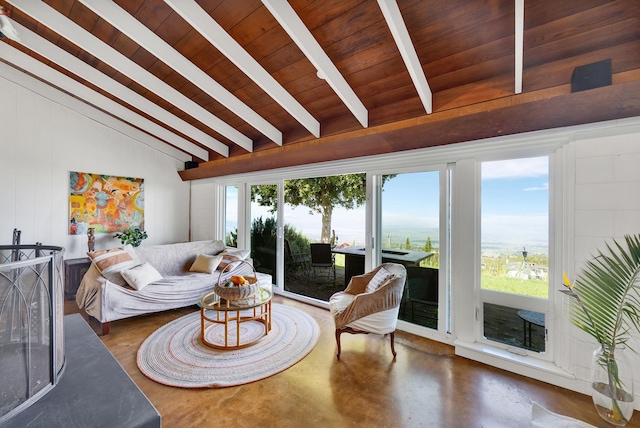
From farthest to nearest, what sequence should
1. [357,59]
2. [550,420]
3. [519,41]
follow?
[357,59]
[550,420]
[519,41]

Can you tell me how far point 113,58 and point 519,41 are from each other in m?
3.45

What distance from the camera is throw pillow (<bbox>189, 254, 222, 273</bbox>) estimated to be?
12.9ft

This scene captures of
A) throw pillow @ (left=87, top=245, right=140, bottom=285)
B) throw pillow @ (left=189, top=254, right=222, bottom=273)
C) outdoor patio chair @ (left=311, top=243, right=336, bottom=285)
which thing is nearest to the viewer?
throw pillow @ (left=87, top=245, right=140, bottom=285)

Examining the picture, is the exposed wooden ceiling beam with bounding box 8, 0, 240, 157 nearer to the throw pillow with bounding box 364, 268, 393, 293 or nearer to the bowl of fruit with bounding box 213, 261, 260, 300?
the bowl of fruit with bounding box 213, 261, 260, 300

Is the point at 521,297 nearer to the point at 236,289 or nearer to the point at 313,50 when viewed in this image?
the point at 236,289

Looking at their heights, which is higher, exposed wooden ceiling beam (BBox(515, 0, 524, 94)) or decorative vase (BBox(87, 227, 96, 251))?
exposed wooden ceiling beam (BBox(515, 0, 524, 94))

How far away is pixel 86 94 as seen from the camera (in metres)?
3.49

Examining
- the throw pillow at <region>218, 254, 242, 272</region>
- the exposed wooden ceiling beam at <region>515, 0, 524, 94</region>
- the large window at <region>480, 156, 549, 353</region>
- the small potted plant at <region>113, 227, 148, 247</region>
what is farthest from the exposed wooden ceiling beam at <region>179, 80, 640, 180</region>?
the small potted plant at <region>113, 227, 148, 247</region>

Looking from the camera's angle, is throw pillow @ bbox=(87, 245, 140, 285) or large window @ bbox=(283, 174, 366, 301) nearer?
throw pillow @ bbox=(87, 245, 140, 285)

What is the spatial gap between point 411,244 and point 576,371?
1.63m

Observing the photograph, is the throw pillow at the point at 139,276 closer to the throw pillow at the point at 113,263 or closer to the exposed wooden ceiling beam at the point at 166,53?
the throw pillow at the point at 113,263

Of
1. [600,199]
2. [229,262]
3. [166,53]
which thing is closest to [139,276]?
[229,262]

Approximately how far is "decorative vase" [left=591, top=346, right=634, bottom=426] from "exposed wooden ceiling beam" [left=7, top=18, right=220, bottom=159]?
481cm

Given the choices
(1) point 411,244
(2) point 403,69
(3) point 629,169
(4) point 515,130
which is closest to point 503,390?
(1) point 411,244
